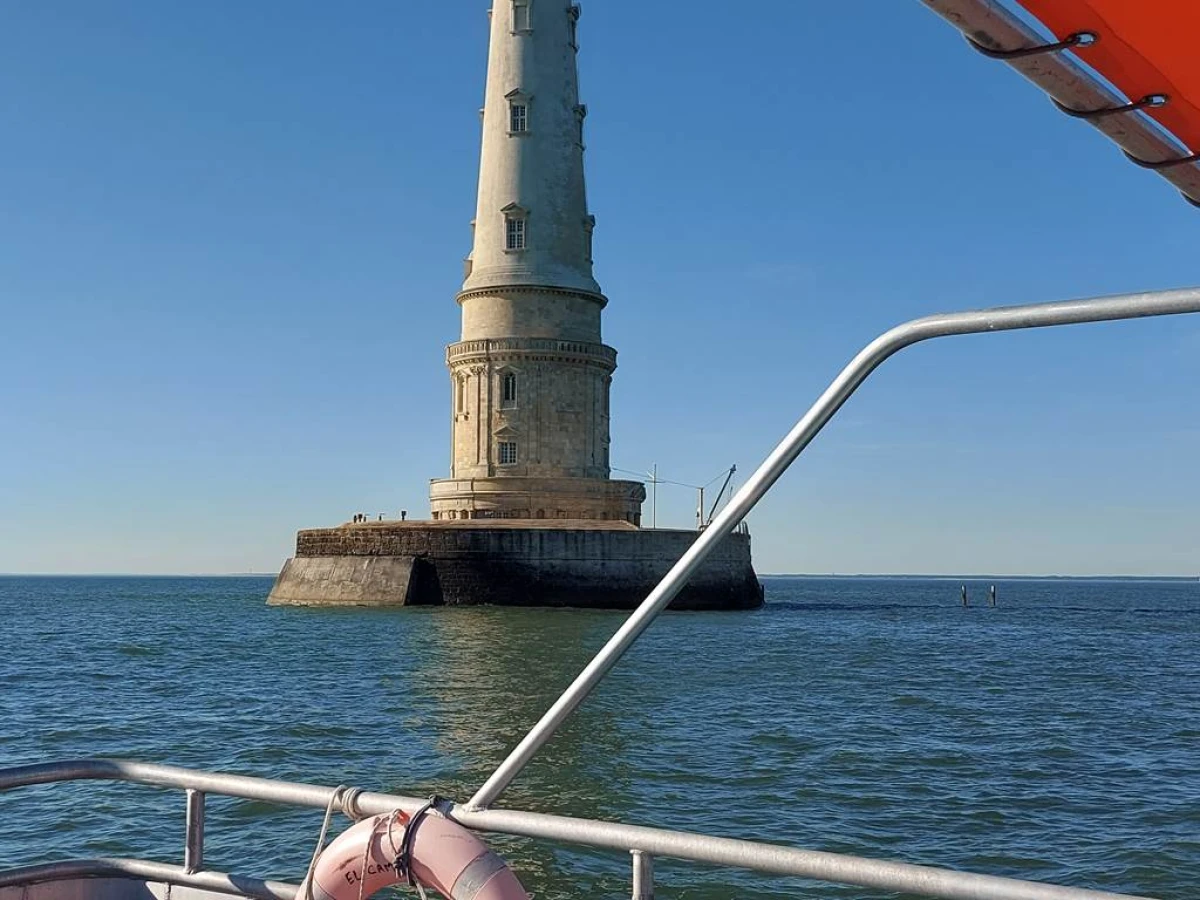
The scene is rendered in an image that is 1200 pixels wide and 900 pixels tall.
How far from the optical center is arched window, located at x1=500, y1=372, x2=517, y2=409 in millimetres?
55500

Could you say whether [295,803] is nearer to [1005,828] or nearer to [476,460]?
[1005,828]

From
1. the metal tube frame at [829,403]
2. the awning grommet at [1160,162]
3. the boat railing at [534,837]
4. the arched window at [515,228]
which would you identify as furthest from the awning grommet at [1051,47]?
the arched window at [515,228]

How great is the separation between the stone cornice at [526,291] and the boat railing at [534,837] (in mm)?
50777

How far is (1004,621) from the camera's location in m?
61.7

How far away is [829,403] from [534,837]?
1.53 meters

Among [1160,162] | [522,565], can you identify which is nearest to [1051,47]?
[1160,162]

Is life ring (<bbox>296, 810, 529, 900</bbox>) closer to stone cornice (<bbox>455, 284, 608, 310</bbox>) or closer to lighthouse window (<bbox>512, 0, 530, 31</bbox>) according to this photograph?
stone cornice (<bbox>455, 284, 608, 310</bbox>)

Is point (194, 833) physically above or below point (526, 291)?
below

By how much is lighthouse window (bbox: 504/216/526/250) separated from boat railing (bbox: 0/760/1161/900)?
51.5 m

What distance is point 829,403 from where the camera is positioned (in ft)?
11.1

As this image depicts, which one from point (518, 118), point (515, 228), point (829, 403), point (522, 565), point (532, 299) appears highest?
point (518, 118)

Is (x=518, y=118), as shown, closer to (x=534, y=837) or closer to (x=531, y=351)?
(x=531, y=351)

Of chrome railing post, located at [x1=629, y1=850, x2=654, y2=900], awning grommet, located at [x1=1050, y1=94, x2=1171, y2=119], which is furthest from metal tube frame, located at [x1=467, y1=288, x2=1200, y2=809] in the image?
awning grommet, located at [x1=1050, y1=94, x2=1171, y2=119]

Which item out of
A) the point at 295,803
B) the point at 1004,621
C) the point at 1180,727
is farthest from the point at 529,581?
the point at 295,803
